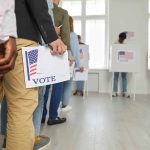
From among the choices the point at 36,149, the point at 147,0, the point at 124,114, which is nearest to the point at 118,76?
the point at 147,0

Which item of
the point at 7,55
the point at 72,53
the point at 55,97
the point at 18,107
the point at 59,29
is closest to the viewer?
the point at 7,55

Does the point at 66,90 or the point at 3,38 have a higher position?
the point at 3,38

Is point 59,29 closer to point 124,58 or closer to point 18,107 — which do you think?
point 18,107

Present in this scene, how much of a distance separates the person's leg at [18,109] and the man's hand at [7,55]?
0.44ft

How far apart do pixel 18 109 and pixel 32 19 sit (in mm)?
438

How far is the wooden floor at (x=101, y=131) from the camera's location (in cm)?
233

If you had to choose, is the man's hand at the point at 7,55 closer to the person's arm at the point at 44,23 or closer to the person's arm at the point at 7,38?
the person's arm at the point at 7,38

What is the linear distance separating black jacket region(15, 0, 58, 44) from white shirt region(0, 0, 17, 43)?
19 centimetres

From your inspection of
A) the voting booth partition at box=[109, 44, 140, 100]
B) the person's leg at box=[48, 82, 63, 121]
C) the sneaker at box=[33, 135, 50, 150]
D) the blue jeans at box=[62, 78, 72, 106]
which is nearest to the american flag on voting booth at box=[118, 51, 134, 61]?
the voting booth partition at box=[109, 44, 140, 100]

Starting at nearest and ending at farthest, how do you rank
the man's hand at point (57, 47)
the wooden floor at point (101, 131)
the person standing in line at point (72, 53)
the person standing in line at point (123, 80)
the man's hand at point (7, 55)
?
the man's hand at point (7, 55), the man's hand at point (57, 47), the wooden floor at point (101, 131), the person standing in line at point (72, 53), the person standing in line at point (123, 80)

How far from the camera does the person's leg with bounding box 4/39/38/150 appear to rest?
1295 mm

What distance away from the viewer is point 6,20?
116cm

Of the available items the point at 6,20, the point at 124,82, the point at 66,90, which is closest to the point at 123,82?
the point at 124,82

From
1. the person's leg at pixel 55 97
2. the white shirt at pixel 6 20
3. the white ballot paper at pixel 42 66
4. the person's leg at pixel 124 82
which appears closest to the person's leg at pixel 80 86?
the person's leg at pixel 124 82
